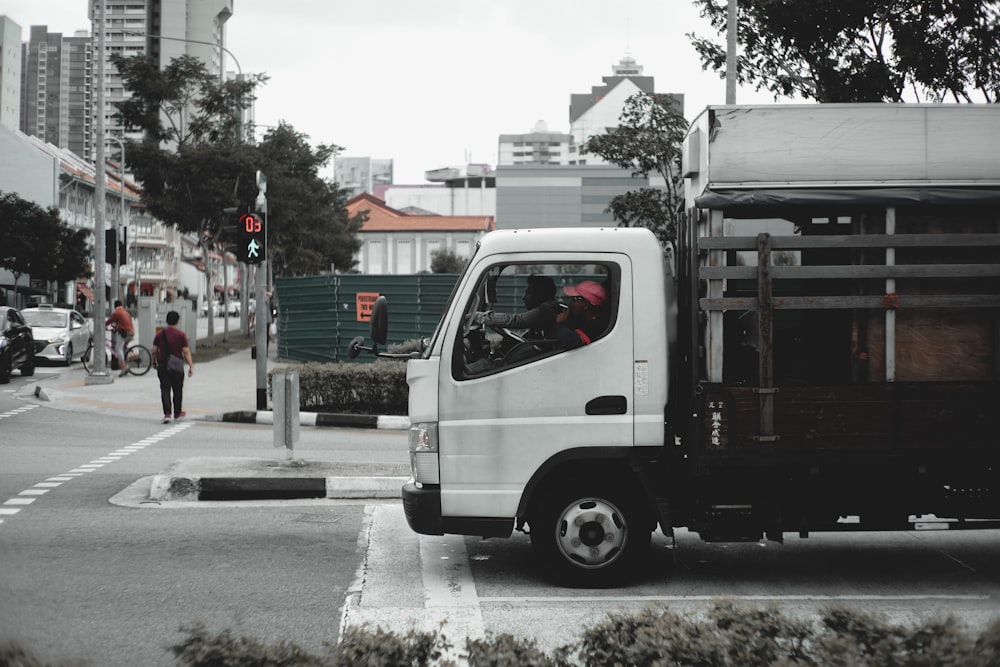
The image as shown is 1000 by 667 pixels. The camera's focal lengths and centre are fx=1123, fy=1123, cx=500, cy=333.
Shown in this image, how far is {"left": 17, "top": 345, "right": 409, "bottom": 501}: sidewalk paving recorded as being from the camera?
395 inches

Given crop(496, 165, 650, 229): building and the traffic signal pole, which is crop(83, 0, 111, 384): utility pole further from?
crop(496, 165, 650, 229): building

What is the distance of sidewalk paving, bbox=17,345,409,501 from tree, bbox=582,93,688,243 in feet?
19.6

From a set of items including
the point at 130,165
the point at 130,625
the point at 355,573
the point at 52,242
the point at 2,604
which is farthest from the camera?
the point at 52,242

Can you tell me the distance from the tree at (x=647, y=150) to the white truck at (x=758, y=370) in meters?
12.5

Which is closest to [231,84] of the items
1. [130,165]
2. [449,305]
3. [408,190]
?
[130,165]

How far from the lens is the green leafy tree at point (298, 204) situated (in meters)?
38.1

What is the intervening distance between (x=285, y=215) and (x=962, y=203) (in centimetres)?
3334

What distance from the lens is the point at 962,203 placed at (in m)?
6.39

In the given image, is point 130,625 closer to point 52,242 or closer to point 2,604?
point 2,604

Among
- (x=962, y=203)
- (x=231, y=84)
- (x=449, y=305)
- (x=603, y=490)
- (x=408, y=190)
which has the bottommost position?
(x=603, y=490)

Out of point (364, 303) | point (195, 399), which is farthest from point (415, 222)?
point (195, 399)

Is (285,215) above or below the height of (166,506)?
above

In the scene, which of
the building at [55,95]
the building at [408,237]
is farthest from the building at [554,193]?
the building at [55,95]

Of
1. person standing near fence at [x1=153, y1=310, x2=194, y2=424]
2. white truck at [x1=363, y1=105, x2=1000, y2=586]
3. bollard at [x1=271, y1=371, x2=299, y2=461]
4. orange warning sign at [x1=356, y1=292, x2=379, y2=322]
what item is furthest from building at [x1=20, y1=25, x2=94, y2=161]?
white truck at [x1=363, y1=105, x2=1000, y2=586]
